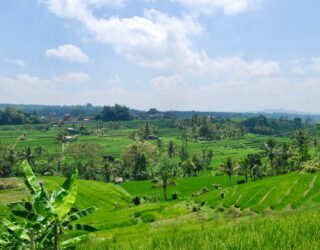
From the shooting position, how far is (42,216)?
11.9 metres

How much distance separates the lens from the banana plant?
11.9 metres

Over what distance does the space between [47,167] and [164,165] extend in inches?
1576

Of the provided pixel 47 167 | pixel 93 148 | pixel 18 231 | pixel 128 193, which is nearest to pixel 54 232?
pixel 18 231

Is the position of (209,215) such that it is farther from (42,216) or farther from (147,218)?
(42,216)

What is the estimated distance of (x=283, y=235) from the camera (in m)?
12.3

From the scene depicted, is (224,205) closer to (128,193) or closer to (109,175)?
(128,193)

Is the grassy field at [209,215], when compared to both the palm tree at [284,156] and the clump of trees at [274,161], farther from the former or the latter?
the palm tree at [284,156]

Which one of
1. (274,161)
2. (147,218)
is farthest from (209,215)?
(274,161)

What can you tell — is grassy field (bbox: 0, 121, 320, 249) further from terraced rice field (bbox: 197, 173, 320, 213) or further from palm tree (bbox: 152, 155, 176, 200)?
palm tree (bbox: 152, 155, 176, 200)

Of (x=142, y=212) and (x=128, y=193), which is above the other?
(x=142, y=212)

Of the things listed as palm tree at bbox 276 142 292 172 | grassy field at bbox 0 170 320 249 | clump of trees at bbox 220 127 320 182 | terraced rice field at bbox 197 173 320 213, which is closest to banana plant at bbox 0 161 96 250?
grassy field at bbox 0 170 320 249

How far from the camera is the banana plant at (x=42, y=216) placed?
1190cm

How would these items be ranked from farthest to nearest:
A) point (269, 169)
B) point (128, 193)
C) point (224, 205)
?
point (269, 169), point (128, 193), point (224, 205)

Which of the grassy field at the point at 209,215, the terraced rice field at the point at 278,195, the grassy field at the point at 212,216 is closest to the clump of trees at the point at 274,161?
the grassy field at the point at 209,215
